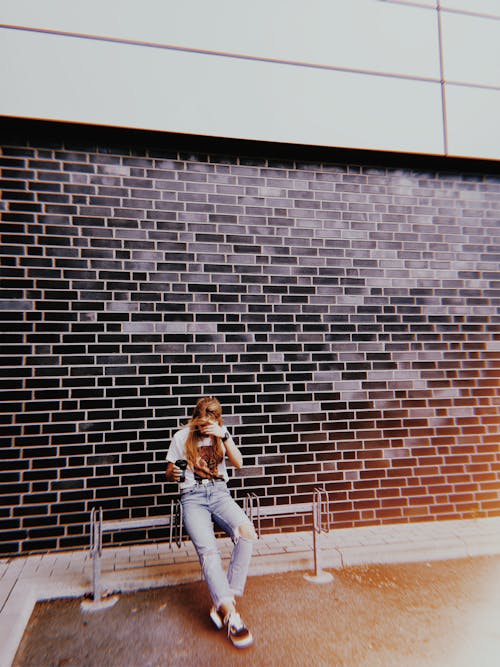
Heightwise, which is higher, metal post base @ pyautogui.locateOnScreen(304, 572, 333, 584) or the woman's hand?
the woman's hand

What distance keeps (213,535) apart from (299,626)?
913mm

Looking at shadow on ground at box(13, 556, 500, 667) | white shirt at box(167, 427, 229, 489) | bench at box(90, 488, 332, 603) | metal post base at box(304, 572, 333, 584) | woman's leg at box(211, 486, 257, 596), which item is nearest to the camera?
shadow on ground at box(13, 556, 500, 667)

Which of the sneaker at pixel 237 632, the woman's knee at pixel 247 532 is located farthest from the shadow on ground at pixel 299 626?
the woman's knee at pixel 247 532

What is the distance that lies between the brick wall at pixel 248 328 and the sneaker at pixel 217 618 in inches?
59.4

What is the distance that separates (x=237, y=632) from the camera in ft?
9.06

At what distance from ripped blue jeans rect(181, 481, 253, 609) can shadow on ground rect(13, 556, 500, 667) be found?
301 mm

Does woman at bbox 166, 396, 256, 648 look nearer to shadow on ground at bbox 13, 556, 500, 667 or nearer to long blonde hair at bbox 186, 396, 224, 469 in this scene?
long blonde hair at bbox 186, 396, 224, 469

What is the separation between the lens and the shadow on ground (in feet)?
8.75

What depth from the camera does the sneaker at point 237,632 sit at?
273cm

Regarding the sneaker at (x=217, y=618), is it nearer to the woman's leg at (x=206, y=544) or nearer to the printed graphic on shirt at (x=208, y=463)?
the woman's leg at (x=206, y=544)

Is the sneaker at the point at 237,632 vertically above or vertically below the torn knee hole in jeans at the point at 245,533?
below

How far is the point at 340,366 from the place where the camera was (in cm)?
486

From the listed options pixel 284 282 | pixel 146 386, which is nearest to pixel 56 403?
pixel 146 386

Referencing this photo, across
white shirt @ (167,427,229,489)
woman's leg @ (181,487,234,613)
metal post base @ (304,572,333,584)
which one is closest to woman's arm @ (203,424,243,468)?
white shirt @ (167,427,229,489)
